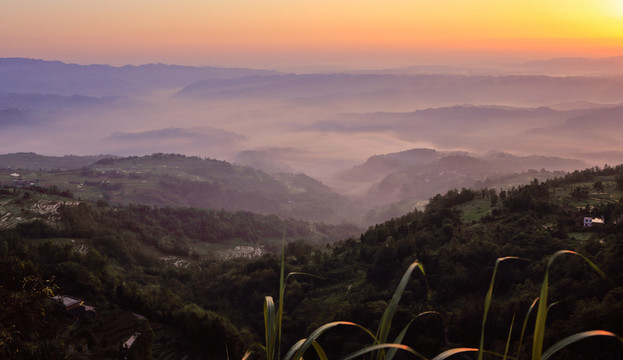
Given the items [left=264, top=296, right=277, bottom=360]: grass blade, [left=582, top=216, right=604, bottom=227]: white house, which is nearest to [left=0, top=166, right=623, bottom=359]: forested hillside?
[left=582, top=216, right=604, bottom=227]: white house

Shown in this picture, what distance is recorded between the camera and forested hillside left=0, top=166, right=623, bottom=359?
18.4 meters

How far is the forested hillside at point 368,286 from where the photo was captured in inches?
726

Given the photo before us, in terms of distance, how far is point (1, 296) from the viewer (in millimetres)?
11320

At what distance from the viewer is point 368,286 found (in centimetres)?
4600

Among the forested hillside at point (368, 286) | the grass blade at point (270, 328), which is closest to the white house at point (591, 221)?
the forested hillside at point (368, 286)

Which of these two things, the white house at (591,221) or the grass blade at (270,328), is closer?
the grass blade at (270,328)

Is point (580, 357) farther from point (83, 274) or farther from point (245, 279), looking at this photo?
point (245, 279)

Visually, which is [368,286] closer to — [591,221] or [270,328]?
[591,221]

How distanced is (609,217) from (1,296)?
159 feet

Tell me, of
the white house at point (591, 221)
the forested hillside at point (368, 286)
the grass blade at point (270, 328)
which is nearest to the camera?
the grass blade at point (270, 328)

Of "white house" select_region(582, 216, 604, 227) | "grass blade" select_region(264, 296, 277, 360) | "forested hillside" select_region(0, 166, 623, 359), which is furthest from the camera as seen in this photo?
"white house" select_region(582, 216, 604, 227)

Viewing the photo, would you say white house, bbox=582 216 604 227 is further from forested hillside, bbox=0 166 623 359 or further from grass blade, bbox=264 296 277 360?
grass blade, bbox=264 296 277 360

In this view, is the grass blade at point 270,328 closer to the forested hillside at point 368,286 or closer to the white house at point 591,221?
the forested hillside at point 368,286

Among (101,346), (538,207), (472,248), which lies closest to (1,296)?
(101,346)
